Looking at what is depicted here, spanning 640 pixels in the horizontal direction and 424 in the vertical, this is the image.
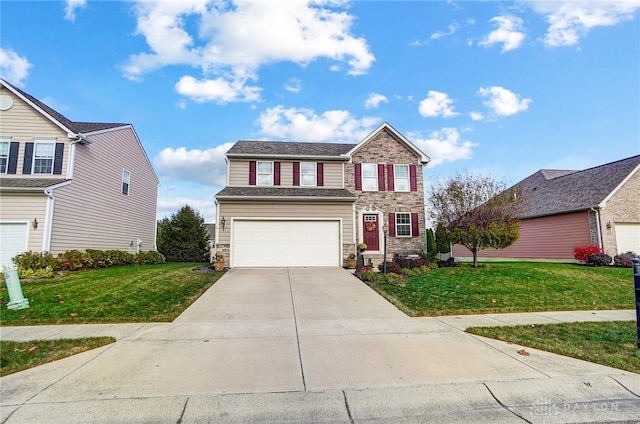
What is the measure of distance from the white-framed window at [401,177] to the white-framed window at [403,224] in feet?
4.78

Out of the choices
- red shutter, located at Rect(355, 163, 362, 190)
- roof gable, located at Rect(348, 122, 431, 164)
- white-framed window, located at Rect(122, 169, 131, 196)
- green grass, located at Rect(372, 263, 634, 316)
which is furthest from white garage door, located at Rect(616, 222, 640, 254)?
white-framed window, located at Rect(122, 169, 131, 196)

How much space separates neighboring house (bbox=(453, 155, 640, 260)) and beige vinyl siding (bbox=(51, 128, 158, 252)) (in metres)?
25.2

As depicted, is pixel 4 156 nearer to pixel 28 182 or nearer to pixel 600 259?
pixel 28 182

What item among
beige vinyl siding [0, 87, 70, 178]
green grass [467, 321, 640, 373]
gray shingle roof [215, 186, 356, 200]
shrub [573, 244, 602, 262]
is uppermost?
beige vinyl siding [0, 87, 70, 178]

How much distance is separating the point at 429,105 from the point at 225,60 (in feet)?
30.5

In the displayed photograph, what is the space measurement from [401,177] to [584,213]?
1031cm

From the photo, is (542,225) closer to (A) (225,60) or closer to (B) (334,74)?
(B) (334,74)

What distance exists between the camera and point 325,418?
125 inches

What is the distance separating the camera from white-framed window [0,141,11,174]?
573 inches

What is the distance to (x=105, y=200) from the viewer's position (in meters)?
16.9

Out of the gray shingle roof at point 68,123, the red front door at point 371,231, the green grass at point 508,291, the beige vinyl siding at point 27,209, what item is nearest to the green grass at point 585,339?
the green grass at point 508,291

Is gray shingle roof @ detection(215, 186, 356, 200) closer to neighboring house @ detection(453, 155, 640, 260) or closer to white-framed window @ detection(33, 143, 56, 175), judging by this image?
white-framed window @ detection(33, 143, 56, 175)

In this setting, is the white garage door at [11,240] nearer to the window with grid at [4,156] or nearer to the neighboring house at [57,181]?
the neighboring house at [57,181]

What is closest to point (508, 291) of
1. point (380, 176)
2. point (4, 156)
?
point (380, 176)
